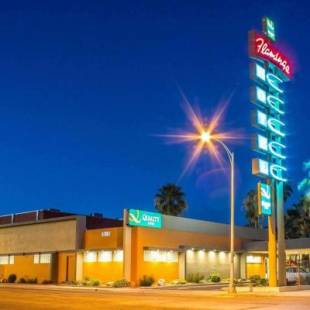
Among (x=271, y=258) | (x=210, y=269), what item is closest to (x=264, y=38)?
(x=271, y=258)

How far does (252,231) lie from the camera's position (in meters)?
62.3

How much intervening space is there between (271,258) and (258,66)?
45.7ft

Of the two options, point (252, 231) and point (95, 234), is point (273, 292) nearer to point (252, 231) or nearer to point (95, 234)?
point (95, 234)

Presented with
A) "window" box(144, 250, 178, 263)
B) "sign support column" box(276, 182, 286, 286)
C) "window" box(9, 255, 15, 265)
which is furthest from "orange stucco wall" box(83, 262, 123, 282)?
"sign support column" box(276, 182, 286, 286)

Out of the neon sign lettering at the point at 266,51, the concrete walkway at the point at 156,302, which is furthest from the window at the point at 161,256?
the neon sign lettering at the point at 266,51

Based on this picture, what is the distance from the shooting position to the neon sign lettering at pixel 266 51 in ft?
132

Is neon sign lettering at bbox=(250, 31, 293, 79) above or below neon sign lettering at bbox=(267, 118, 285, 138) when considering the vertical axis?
above

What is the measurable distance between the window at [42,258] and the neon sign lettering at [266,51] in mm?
27394

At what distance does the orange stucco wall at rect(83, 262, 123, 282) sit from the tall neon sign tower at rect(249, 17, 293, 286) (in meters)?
13.6

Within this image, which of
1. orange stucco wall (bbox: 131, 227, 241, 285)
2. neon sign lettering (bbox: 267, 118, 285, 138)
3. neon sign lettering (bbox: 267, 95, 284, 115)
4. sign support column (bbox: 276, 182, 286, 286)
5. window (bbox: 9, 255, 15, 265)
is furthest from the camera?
window (bbox: 9, 255, 15, 265)

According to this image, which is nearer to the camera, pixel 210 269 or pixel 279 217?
pixel 279 217

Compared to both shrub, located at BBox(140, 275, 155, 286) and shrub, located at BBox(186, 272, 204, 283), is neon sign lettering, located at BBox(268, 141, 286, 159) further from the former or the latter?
shrub, located at BBox(186, 272, 204, 283)

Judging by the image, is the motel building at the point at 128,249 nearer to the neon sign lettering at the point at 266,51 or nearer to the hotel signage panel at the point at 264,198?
the hotel signage panel at the point at 264,198

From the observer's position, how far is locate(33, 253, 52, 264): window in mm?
52775
